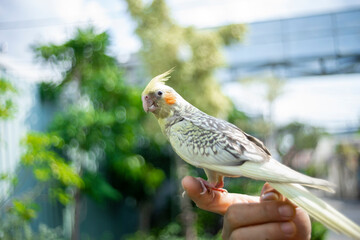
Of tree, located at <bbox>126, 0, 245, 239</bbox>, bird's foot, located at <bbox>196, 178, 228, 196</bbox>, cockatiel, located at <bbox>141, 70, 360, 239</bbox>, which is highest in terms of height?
tree, located at <bbox>126, 0, 245, 239</bbox>

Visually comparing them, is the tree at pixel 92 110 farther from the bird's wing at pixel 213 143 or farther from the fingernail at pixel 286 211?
the fingernail at pixel 286 211

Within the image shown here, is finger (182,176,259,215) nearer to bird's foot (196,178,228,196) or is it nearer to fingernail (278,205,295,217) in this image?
bird's foot (196,178,228,196)

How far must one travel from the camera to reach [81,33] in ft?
9.91

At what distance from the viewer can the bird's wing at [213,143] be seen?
28.5 inches

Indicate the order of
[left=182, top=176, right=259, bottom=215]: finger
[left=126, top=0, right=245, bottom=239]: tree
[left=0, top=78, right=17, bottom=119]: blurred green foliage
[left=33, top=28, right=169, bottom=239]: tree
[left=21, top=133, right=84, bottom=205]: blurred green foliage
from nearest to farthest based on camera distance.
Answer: [left=182, top=176, right=259, bottom=215]: finger
[left=0, top=78, right=17, bottom=119]: blurred green foliage
[left=21, top=133, right=84, bottom=205]: blurred green foliage
[left=126, top=0, right=245, bottom=239]: tree
[left=33, top=28, right=169, bottom=239]: tree

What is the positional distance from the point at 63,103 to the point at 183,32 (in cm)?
156

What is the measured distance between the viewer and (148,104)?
2.72 feet

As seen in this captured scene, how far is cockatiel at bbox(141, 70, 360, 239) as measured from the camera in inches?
23.5

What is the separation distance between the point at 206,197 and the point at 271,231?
0.19 m

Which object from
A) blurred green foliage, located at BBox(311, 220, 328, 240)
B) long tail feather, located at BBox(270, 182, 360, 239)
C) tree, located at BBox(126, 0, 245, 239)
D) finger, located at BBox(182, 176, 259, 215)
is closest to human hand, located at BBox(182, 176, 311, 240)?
finger, located at BBox(182, 176, 259, 215)

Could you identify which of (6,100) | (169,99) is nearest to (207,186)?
(169,99)

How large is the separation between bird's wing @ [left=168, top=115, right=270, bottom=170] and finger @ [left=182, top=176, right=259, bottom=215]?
0.23 feet

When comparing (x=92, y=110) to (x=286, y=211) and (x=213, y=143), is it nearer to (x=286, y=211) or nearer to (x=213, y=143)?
(x=213, y=143)

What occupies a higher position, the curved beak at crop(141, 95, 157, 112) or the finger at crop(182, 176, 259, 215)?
the curved beak at crop(141, 95, 157, 112)
